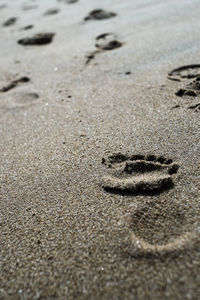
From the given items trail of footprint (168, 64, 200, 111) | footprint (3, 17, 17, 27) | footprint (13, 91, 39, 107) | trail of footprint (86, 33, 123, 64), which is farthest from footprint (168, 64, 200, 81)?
footprint (3, 17, 17, 27)

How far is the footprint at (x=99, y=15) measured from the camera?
2.68 meters

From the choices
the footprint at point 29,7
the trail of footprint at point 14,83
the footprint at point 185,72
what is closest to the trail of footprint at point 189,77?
the footprint at point 185,72

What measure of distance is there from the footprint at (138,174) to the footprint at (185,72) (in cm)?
66

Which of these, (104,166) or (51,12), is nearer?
(104,166)

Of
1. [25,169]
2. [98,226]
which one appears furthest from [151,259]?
[25,169]

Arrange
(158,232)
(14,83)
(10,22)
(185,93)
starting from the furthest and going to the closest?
(10,22)
(14,83)
(185,93)
(158,232)

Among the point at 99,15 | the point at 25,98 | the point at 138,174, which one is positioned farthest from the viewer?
the point at 99,15

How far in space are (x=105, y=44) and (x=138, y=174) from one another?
1356 mm

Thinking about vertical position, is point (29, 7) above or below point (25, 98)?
above

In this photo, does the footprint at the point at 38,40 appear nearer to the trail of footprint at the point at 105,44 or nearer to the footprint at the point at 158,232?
the trail of footprint at the point at 105,44

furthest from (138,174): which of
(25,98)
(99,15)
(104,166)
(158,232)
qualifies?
(99,15)

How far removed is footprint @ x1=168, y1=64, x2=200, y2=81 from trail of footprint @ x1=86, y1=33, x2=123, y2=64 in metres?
0.60

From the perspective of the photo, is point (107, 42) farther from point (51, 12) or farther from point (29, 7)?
point (29, 7)

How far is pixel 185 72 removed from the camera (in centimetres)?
169
